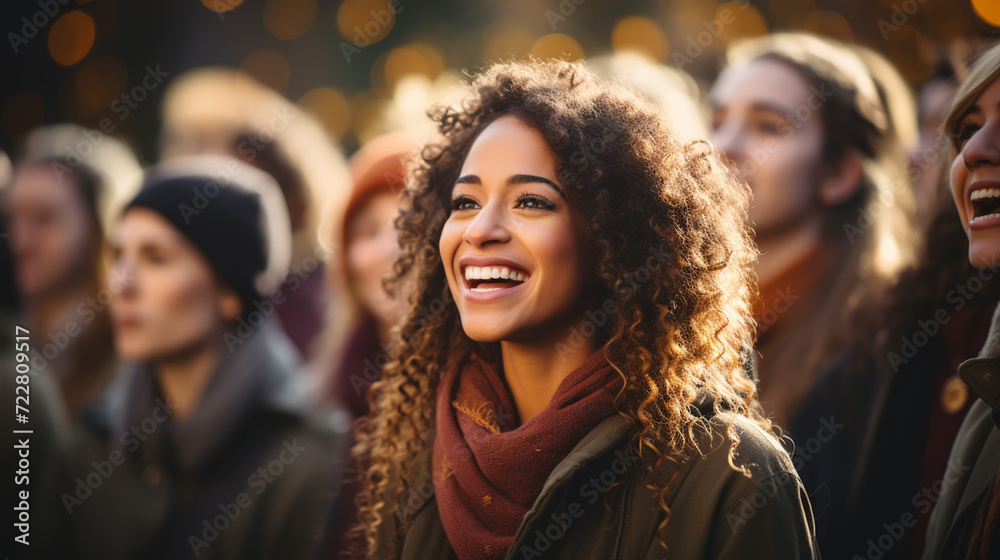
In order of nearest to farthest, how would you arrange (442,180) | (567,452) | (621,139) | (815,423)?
(567,452) < (621,139) < (442,180) < (815,423)

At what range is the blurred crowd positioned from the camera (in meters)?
3.07

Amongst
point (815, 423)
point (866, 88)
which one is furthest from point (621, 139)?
point (866, 88)

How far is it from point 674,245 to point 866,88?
230 centimetres

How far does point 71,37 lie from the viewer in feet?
27.9

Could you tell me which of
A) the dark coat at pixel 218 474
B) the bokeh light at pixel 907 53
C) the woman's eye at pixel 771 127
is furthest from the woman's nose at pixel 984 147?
the bokeh light at pixel 907 53

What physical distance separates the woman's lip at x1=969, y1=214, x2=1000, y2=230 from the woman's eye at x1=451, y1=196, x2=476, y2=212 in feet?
4.73

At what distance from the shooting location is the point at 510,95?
7.95ft

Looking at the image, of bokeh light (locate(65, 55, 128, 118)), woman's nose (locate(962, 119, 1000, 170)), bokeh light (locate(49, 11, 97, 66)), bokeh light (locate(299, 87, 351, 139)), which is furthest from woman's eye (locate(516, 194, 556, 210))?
bokeh light (locate(299, 87, 351, 139))

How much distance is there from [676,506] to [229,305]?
2.63m

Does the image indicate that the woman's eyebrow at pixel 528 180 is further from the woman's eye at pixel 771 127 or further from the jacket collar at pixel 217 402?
the jacket collar at pixel 217 402

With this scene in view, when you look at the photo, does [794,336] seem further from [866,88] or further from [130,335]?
[130,335]

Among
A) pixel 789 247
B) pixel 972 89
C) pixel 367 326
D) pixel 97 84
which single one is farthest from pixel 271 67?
pixel 972 89

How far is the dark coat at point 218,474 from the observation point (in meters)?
3.57

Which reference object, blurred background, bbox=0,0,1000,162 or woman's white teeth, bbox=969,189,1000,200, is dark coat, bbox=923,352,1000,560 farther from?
blurred background, bbox=0,0,1000,162
